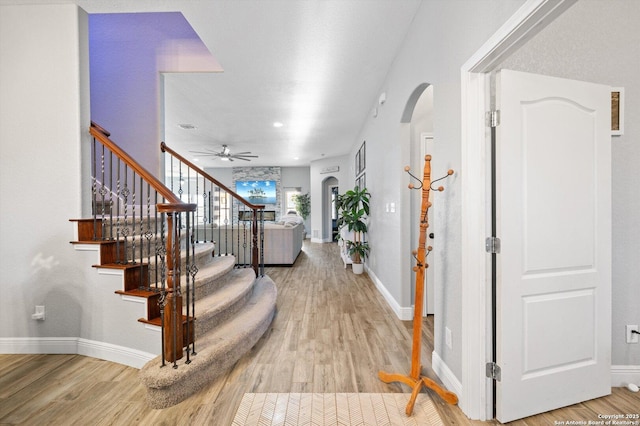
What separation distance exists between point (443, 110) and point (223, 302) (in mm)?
2291

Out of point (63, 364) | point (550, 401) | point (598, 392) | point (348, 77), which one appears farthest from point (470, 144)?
point (63, 364)

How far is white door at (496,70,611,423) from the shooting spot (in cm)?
154

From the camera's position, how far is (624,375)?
1902 millimetres

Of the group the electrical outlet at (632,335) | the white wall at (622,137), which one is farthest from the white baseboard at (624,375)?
the electrical outlet at (632,335)

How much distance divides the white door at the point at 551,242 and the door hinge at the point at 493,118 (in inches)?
0.9

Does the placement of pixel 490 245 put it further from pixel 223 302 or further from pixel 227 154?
pixel 227 154

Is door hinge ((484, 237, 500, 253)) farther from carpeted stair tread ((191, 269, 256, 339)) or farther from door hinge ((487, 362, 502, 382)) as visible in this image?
carpeted stair tread ((191, 269, 256, 339))

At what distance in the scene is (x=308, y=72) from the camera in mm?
3455

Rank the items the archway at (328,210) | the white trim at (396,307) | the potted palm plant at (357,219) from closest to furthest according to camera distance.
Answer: the white trim at (396,307)
the potted palm plant at (357,219)
the archway at (328,210)

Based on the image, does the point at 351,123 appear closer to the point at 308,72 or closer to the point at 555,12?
the point at 308,72

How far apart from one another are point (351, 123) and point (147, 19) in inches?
140

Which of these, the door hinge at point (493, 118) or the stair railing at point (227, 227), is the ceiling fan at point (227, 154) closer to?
the stair railing at point (227, 227)

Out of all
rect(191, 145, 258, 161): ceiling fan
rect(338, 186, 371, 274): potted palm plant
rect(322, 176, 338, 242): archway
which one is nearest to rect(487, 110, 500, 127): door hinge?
rect(338, 186, 371, 274): potted palm plant

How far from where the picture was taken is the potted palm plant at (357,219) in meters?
4.89
